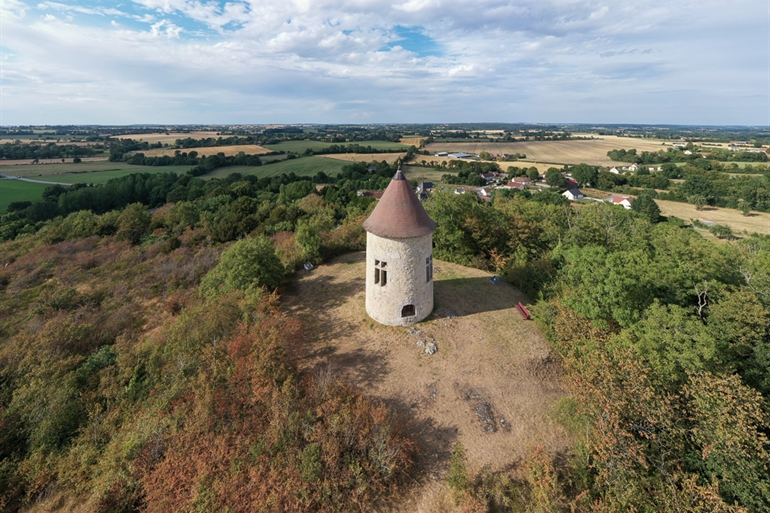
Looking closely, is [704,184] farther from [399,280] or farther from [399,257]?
[399,257]

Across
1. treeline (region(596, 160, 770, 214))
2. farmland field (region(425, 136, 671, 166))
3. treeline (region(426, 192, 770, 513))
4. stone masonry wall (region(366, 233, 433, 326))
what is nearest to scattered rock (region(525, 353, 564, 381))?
treeline (region(426, 192, 770, 513))

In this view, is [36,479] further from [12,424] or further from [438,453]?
[438,453]

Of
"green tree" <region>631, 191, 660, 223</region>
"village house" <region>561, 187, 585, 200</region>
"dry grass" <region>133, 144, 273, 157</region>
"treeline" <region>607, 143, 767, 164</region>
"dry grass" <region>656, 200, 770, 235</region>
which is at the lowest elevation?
"dry grass" <region>656, 200, 770, 235</region>

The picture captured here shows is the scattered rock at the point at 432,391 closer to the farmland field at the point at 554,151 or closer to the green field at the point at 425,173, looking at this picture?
the green field at the point at 425,173

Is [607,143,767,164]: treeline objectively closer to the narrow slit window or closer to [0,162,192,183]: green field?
the narrow slit window

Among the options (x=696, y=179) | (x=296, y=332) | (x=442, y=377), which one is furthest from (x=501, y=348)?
(x=696, y=179)

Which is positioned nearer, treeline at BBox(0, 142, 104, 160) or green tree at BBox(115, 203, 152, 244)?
green tree at BBox(115, 203, 152, 244)

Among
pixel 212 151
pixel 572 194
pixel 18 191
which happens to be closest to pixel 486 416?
pixel 572 194
